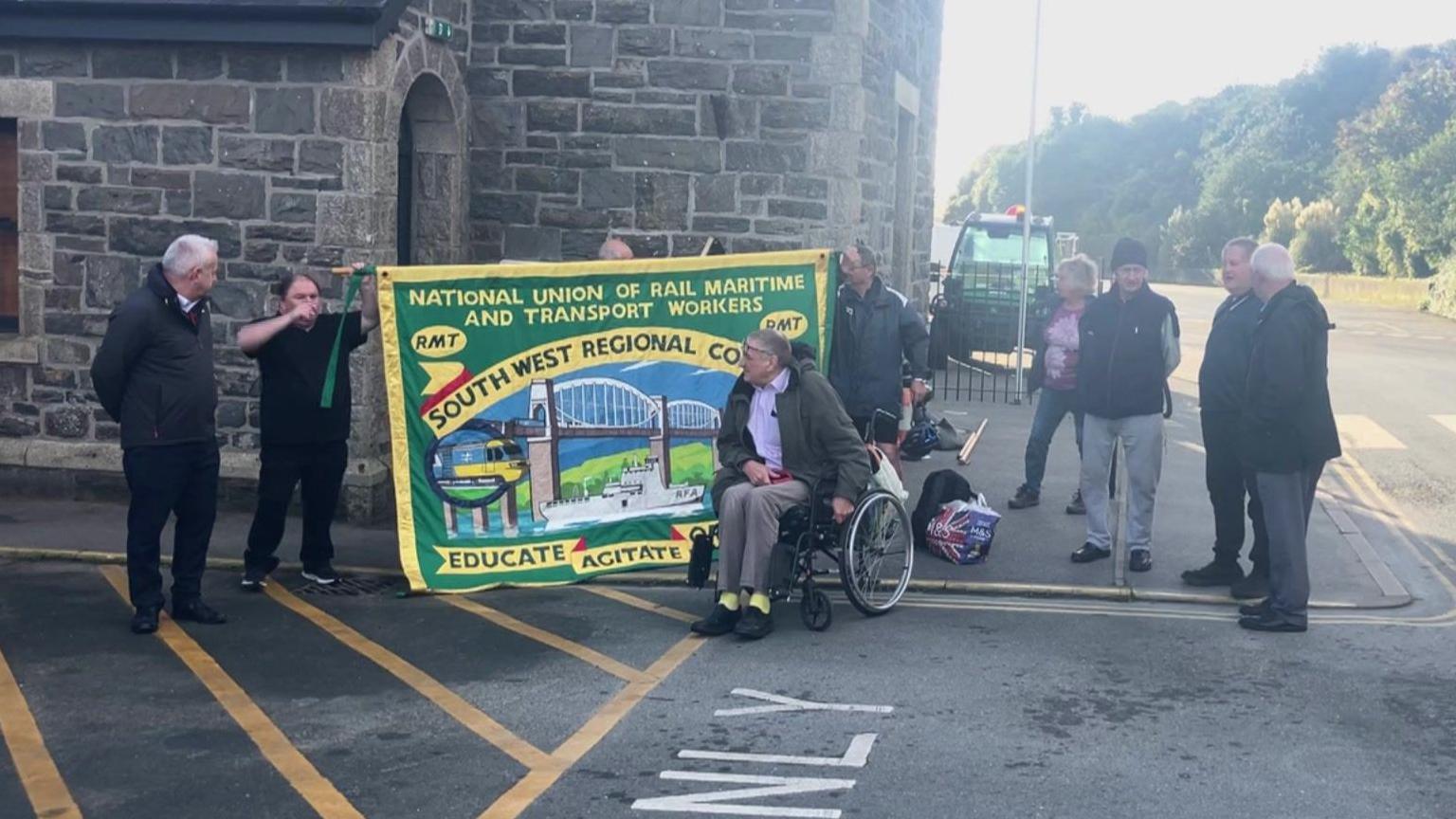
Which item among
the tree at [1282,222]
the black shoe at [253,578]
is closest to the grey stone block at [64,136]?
the black shoe at [253,578]

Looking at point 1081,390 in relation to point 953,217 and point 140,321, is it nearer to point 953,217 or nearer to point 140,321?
point 140,321

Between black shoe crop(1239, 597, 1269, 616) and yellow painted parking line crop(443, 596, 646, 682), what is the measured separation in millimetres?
3455

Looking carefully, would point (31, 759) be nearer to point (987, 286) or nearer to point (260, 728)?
point (260, 728)

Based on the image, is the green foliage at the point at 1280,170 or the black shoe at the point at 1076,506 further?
the green foliage at the point at 1280,170

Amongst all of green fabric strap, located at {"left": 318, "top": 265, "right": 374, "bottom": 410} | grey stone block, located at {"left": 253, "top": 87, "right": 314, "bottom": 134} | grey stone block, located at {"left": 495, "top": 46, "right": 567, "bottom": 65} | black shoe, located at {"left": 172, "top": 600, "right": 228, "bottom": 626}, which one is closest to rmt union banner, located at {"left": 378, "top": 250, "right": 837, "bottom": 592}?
green fabric strap, located at {"left": 318, "top": 265, "right": 374, "bottom": 410}

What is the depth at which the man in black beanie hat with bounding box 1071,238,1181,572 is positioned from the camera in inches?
400

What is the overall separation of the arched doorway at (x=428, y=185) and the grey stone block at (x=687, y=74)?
5.30 ft

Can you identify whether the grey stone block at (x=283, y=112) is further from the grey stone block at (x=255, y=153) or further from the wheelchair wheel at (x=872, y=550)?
the wheelchair wheel at (x=872, y=550)

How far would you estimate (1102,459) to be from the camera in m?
10.4

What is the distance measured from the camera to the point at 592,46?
13.2m

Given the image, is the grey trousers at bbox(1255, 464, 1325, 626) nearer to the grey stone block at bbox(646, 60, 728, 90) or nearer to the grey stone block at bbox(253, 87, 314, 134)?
the grey stone block at bbox(646, 60, 728, 90)

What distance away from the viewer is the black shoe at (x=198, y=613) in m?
8.65

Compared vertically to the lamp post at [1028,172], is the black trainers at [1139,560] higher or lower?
lower

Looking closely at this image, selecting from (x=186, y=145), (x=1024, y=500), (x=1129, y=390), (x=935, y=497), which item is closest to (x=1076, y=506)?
(x=1024, y=500)
